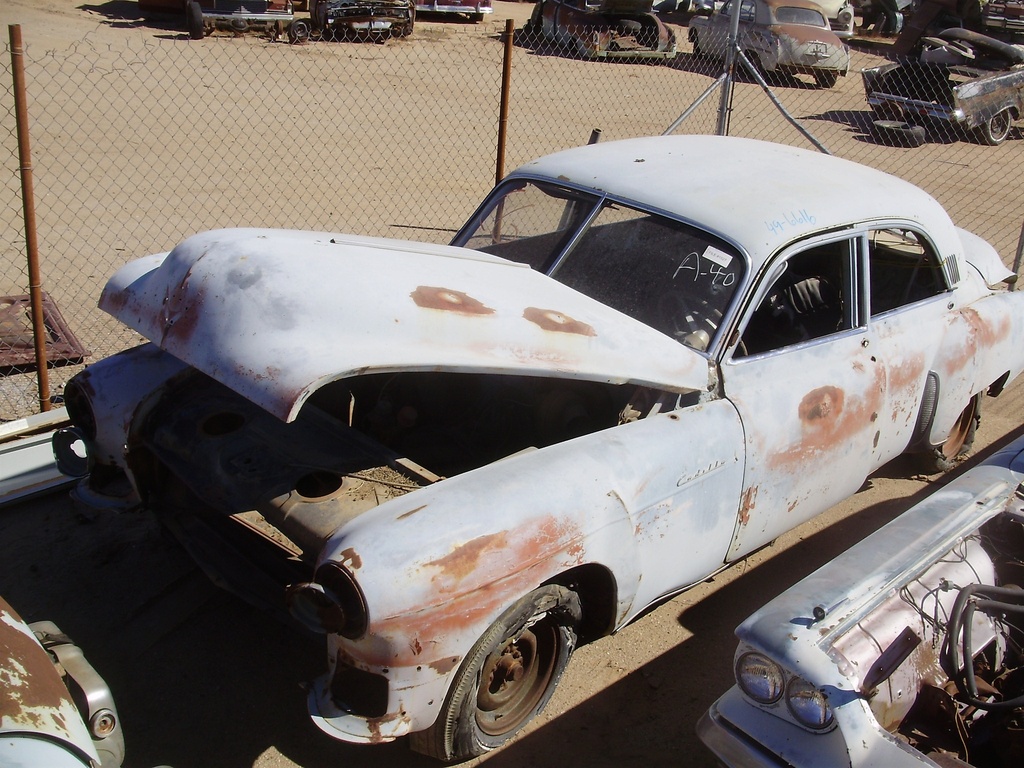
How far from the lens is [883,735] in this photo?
8.05 ft

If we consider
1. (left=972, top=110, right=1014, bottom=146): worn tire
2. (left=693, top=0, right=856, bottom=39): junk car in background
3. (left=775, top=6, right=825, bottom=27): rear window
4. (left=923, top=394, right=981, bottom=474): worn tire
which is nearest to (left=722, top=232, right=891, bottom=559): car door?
(left=923, top=394, right=981, bottom=474): worn tire

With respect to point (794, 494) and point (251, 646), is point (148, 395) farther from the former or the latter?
point (794, 494)

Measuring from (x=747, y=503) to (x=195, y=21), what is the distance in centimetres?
1522

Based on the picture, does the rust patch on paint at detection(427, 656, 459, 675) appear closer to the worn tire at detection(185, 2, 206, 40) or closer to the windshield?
the windshield

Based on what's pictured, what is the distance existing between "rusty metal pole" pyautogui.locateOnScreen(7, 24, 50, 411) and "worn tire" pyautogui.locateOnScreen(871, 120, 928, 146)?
11304 mm

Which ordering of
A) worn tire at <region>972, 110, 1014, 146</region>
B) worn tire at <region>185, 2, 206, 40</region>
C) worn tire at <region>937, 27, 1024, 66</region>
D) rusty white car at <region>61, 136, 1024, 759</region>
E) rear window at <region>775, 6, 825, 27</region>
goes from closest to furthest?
1. rusty white car at <region>61, 136, 1024, 759</region>
2. worn tire at <region>972, 110, 1014, 146</region>
3. worn tire at <region>937, 27, 1024, 66</region>
4. worn tire at <region>185, 2, 206, 40</region>
5. rear window at <region>775, 6, 825, 27</region>

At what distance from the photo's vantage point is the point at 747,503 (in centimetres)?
353

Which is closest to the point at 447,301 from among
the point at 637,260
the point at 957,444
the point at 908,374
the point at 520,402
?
the point at 520,402

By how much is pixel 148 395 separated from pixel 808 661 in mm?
2609

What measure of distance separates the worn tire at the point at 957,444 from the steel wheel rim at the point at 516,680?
2868 mm

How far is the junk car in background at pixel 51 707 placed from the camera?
209 cm

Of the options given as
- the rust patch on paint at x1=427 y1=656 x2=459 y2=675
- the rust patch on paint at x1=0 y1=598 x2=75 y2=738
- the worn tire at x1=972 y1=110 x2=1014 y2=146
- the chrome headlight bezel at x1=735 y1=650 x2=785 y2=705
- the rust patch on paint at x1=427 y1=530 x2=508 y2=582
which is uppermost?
the worn tire at x1=972 y1=110 x2=1014 y2=146

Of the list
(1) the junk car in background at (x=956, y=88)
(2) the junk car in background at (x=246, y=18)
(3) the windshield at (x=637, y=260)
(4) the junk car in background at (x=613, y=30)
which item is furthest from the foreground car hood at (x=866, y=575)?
(2) the junk car in background at (x=246, y=18)

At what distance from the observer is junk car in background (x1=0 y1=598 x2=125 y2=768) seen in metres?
2.09
